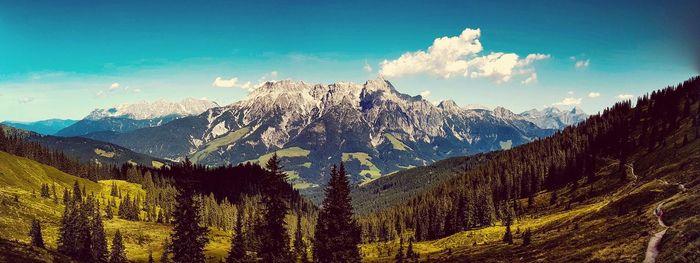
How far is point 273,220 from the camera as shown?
39.5 meters

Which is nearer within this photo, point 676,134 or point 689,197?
A: point 689,197

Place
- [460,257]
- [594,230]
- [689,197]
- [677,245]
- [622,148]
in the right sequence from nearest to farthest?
[677,245], [689,197], [594,230], [460,257], [622,148]

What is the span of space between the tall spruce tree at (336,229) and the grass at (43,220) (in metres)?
81.2

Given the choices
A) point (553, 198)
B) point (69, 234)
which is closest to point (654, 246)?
point (69, 234)

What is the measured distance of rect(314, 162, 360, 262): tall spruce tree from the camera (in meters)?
43.1

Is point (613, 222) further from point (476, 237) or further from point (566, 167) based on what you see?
point (566, 167)

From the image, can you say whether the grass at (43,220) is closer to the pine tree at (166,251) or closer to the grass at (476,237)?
the pine tree at (166,251)

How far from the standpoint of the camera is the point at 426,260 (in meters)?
113

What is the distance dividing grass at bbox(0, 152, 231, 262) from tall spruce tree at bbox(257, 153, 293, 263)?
8385 cm

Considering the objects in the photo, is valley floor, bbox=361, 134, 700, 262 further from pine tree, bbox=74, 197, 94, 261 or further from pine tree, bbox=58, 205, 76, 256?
pine tree, bbox=58, 205, 76, 256

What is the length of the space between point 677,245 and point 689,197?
29.9 metres

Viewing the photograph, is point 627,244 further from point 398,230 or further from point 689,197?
point 398,230

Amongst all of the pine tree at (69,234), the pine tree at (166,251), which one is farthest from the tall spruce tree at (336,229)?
the pine tree at (69,234)

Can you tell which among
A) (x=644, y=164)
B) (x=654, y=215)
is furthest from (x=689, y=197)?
(x=644, y=164)
